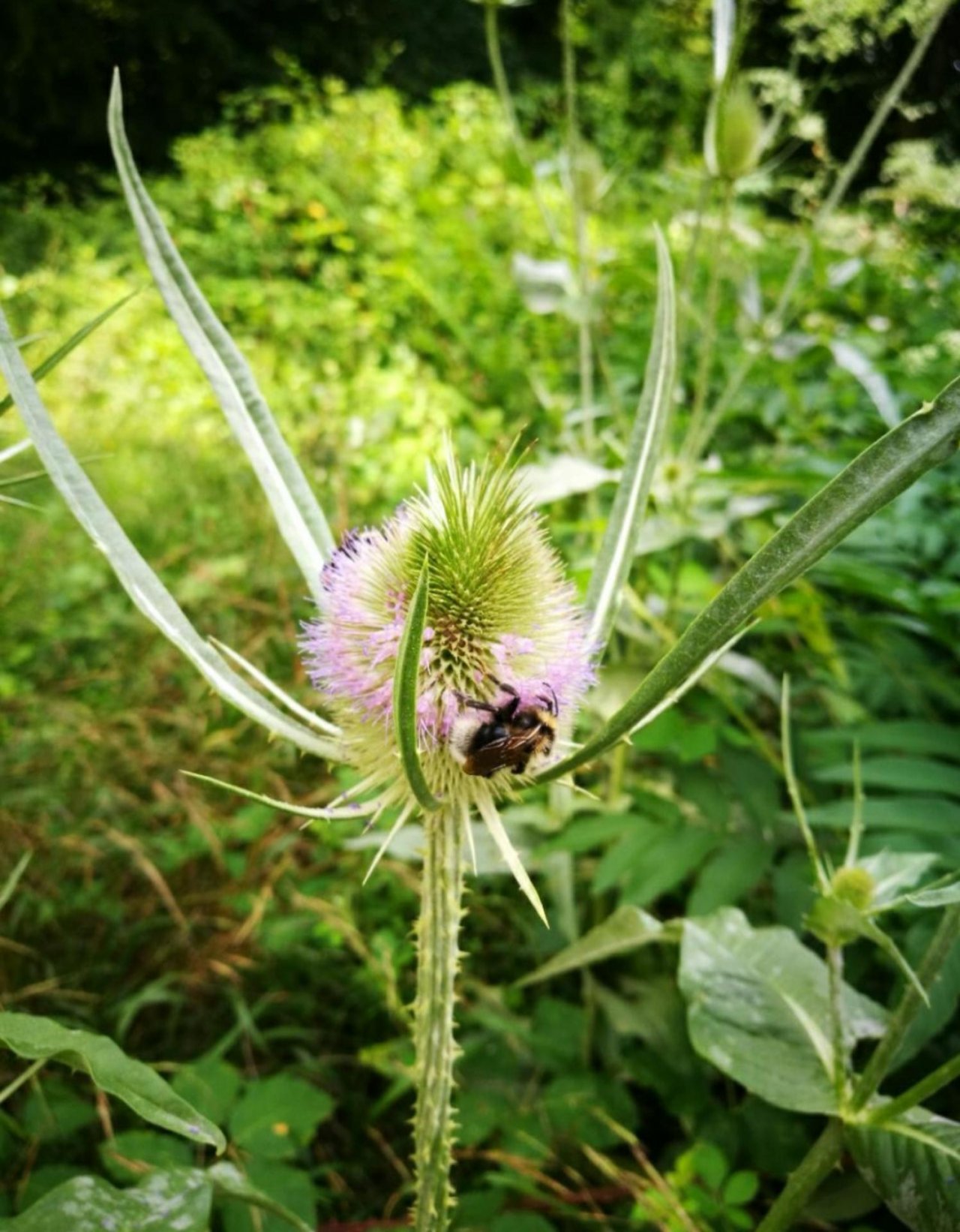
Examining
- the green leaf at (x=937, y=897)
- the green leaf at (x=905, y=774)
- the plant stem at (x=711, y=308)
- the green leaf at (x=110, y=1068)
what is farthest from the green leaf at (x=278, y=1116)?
the plant stem at (x=711, y=308)

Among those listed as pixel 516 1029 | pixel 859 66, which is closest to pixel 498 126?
pixel 859 66

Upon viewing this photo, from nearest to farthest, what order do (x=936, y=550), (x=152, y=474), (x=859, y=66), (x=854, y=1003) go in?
(x=854, y=1003)
(x=936, y=550)
(x=859, y=66)
(x=152, y=474)

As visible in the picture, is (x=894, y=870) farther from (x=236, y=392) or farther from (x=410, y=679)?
(x=236, y=392)

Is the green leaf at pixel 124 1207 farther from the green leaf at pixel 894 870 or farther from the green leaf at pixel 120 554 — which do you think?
the green leaf at pixel 894 870

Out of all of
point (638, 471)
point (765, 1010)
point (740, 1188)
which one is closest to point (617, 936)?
point (765, 1010)

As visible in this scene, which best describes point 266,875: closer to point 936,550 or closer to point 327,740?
point 327,740
